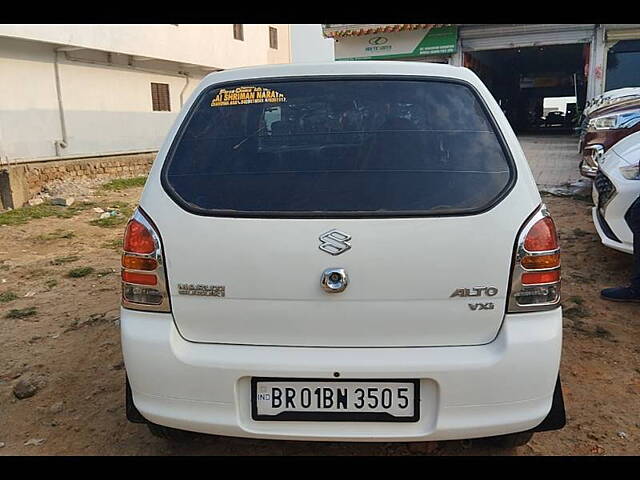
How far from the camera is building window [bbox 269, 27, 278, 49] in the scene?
22294mm

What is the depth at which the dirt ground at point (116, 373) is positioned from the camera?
240 cm

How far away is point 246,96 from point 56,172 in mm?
10184

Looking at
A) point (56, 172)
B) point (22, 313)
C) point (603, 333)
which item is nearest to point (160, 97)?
point (56, 172)

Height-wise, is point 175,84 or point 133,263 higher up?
point 175,84

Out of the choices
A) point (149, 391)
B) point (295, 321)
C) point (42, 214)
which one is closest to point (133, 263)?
point (149, 391)

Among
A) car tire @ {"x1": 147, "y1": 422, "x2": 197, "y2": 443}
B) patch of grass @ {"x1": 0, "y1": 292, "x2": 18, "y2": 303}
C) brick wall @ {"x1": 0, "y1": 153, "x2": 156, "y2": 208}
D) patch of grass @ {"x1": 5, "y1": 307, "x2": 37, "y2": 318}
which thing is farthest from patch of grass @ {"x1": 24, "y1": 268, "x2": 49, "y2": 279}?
brick wall @ {"x1": 0, "y1": 153, "x2": 156, "y2": 208}

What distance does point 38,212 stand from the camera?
8.87m

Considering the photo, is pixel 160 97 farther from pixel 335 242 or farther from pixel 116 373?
pixel 335 242

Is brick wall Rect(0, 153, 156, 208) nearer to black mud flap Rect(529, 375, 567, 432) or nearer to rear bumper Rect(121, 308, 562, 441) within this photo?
rear bumper Rect(121, 308, 562, 441)

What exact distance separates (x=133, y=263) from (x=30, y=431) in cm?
129

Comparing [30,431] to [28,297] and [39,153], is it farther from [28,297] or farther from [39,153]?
[39,153]

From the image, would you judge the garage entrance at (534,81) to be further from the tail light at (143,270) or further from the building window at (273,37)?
the tail light at (143,270)

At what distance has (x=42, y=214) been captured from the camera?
8758 millimetres

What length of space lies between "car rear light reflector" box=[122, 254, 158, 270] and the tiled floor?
324 inches
